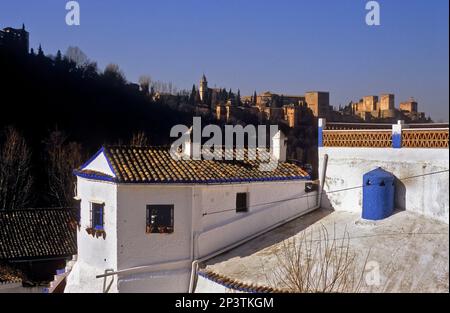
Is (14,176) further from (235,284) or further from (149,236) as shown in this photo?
(235,284)

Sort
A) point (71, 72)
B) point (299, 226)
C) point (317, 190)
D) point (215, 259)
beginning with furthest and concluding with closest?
1. point (71, 72)
2. point (317, 190)
3. point (299, 226)
4. point (215, 259)

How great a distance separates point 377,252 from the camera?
9.25m

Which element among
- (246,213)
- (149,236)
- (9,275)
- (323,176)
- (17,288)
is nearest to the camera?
(149,236)

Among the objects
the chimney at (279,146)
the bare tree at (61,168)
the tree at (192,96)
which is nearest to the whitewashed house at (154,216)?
the chimney at (279,146)

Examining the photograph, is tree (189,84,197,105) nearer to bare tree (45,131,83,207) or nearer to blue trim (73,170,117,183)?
bare tree (45,131,83,207)

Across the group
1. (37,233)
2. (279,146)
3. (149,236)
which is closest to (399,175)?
A: (279,146)

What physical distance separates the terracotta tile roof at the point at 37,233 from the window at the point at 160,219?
21.0ft

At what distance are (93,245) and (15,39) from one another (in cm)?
2908

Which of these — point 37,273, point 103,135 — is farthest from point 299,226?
point 103,135

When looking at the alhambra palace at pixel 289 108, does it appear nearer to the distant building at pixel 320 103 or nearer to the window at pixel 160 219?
the distant building at pixel 320 103

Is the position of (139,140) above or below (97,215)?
above

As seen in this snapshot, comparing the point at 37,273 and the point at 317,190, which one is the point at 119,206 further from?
the point at 37,273

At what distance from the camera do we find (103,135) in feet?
108
